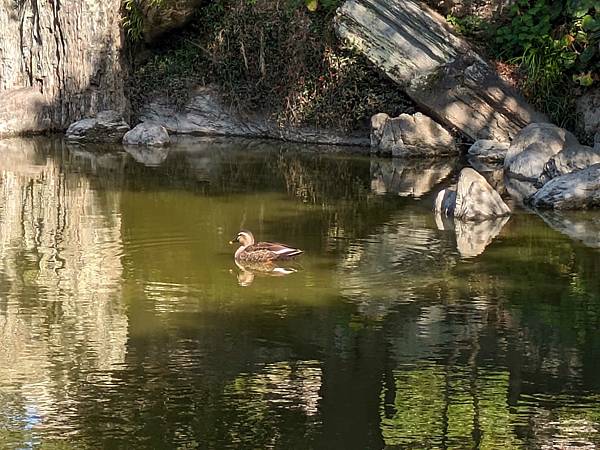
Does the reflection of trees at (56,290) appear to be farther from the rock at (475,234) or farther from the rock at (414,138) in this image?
the rock at (414,138)

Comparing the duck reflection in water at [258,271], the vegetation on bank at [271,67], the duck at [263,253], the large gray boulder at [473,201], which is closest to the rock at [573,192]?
the large gray boulder at [473,201]

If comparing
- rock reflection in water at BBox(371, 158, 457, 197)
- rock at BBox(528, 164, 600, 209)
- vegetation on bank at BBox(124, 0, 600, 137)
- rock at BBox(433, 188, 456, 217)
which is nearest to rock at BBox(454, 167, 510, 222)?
rock at BBox(433, 188, 456, 217)

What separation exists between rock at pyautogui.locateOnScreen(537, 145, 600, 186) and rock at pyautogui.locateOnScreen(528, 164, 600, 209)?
1295 millimetres

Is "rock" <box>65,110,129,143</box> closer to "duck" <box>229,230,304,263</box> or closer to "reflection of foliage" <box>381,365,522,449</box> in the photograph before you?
"duck" <box>229,230,304,263</box>

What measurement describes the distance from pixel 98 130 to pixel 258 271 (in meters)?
10.4

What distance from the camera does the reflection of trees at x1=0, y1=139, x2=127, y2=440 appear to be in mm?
6293

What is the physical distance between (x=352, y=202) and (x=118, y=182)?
2964mm

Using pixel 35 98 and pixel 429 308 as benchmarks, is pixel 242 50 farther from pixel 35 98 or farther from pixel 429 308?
pixel 429 308

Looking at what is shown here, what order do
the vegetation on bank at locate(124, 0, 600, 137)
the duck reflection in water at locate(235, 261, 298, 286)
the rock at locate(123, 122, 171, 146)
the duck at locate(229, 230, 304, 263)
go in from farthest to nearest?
the rock at locate(123, 122, 171, 146) < the vegetation on bank at locate(124, 0, 600, 137) < the duck at locate(229, 230, 304, 263) < the duck reflection in water at locate(235, 261, 298, 286)

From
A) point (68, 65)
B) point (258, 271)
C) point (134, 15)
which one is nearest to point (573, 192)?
point (258, 271)

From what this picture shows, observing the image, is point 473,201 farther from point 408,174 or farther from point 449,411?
point 449,411

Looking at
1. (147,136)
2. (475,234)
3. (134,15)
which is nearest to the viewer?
(475,234)

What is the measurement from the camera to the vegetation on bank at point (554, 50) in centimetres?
1703

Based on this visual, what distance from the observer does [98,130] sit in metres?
18.7
